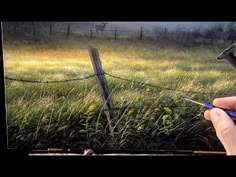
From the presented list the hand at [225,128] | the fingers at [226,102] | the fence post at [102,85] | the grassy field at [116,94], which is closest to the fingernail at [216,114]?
the hand at [225,128]

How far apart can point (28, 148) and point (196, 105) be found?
0.66 metres

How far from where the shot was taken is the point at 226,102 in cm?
158

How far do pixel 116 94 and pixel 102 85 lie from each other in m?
0.06

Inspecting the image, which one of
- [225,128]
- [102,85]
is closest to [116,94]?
[102,85]

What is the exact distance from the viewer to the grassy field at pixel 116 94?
5.56ft

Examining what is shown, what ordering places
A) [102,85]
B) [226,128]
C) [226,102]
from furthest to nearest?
[102,85] → [226,102] → [226,128]

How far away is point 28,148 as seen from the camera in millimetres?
1801

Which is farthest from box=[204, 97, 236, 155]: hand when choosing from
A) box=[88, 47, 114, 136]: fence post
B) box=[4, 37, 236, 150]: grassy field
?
box=[88, 47, 114, 136]: fence post

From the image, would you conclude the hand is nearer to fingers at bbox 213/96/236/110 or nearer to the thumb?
the thumb

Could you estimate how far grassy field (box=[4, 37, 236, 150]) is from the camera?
1693 mm

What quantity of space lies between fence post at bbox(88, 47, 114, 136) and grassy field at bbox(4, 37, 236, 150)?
17mm

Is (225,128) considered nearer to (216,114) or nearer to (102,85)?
(216,114)
